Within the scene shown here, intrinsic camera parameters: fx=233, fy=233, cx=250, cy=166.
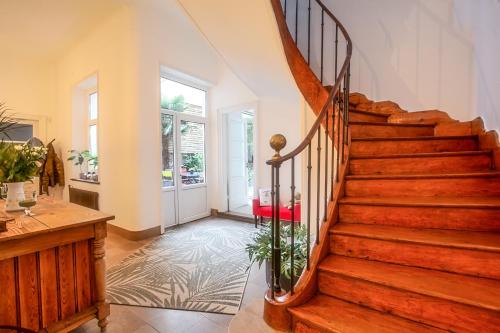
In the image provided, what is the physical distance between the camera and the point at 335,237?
5.58 feet

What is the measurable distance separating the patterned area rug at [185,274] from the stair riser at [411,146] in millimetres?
1835

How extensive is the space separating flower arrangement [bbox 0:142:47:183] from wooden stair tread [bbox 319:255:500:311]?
229 cm

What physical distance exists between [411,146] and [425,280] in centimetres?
142

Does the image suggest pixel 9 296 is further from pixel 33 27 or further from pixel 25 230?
pixel 33 27

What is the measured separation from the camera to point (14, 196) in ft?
6.01

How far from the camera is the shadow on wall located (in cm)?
273

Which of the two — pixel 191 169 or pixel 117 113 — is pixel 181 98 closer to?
pixel 117 113

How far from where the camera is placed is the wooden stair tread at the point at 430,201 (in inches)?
60.2

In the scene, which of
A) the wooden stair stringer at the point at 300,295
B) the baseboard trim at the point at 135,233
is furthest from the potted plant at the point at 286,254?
the baseboard trim at the point at 135,233

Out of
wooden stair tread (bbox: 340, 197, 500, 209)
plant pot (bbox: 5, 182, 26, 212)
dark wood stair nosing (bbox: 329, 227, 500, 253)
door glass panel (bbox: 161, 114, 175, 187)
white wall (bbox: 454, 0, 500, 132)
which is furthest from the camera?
door glass panel (bbox: 161, 114, 175, 187)

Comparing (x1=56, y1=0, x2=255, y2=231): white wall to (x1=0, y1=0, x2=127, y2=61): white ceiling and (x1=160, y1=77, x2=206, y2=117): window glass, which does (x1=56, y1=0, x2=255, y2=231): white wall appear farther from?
(x1=160, y1=77, x2=206, y2=117): window glass

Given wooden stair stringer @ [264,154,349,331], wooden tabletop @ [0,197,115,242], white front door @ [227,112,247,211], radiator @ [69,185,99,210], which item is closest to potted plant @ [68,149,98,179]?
radiator @ [69,185,99,210]

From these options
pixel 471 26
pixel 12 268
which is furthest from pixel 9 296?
pixel 471 26

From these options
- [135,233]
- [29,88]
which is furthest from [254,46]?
[29,88]
